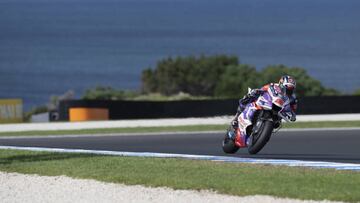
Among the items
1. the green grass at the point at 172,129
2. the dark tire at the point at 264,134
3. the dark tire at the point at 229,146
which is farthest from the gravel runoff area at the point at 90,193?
the green grass at the point at 172,129

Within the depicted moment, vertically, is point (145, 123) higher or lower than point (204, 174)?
lower

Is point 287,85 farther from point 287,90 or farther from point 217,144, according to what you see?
point 217,144

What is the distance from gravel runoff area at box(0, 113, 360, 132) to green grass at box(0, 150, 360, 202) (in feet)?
44.3

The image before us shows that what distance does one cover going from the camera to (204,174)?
513 inches

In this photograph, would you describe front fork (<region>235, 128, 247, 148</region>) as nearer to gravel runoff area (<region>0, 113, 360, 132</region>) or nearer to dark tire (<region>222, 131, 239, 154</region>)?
dark tire (<region>222, 131, 239, 154</region>)

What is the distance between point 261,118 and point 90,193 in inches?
177

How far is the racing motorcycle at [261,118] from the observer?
15.4 metres

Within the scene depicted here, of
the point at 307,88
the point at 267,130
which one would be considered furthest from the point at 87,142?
→ the point at 307,88

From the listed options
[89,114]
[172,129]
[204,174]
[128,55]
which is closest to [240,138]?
[204,174]

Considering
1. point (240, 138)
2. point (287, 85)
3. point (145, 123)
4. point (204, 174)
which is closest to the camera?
point (204, 174)

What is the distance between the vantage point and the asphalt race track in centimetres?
1753

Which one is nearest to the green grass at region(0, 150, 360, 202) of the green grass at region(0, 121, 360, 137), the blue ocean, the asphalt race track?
the asphalt race track

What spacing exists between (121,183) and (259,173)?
6.13 ft

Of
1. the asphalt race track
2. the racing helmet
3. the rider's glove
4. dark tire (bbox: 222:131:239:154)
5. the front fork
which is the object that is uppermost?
the racing helmet
